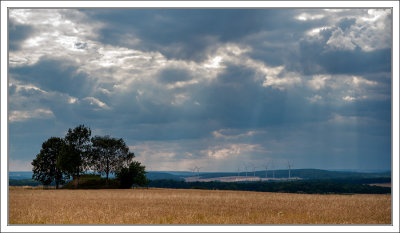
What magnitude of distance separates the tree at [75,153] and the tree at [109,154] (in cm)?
131

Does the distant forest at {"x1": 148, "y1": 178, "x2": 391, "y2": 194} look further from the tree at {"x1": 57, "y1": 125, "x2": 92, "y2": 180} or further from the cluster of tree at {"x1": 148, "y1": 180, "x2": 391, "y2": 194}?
the tree at {"x1": 57, "y1": 125, "x2": 92, "y2": 180}

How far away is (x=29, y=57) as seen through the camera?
20500 millimetres

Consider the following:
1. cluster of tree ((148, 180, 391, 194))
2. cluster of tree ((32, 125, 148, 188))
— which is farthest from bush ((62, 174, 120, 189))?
cluster of tree ((148, 180, 391, 194))

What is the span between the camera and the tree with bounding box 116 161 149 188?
6694 cm

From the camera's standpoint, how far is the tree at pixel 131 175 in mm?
66938

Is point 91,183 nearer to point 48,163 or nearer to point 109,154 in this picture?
point 109,154

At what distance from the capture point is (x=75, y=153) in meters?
62.8

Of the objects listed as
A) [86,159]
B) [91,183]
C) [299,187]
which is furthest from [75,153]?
[299,187]

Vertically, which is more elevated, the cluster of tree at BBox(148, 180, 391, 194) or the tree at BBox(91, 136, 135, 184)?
the tree at BBox(91, 136, 135, 184)

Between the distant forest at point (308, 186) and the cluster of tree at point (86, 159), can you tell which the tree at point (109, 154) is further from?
the distant forest at point (308, 186)

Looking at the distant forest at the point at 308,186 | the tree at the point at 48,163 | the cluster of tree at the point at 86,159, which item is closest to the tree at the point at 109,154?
the cluster of tree at the point at 86,159

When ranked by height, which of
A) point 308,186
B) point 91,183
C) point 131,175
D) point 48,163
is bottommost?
Result: point 91,183

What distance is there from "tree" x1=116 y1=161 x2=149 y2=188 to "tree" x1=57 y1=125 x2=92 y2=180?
5.98 metres

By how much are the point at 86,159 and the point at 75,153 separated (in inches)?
99.1
